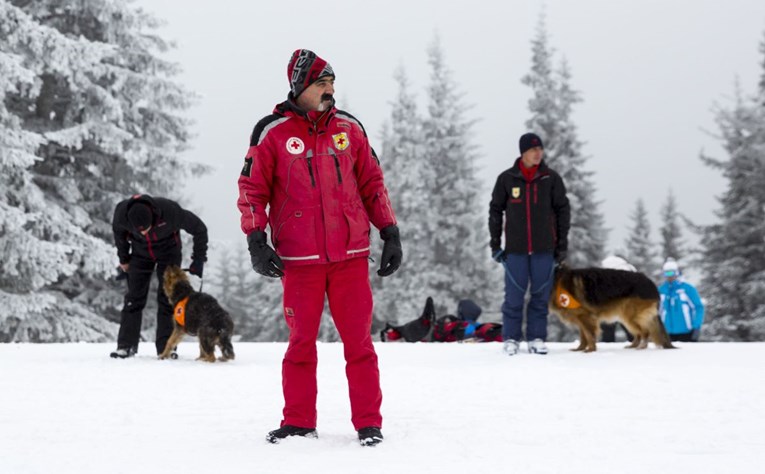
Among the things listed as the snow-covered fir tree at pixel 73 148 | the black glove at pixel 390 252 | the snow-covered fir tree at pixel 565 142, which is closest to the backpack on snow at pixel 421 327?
the snow-covered fir tree at pixel 73 148

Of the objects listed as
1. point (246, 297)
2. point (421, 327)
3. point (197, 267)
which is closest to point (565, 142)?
point (421, 327)

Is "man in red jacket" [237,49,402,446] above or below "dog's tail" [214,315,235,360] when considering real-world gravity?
above

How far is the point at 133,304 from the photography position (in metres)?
7.83

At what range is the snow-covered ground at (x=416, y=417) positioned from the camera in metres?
3.26

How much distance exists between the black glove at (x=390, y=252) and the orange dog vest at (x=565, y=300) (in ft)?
15.0

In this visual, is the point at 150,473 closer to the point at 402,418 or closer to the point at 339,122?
the point at 402,418

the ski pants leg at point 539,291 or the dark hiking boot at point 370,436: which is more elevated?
the ski pants leg at point 539,291

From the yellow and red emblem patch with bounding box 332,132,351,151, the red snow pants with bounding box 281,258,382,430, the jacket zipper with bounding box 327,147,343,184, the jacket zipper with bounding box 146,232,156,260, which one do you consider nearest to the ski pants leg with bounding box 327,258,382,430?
the red snow pants with bounding box 281,258,382,430

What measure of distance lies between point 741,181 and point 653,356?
2402cm

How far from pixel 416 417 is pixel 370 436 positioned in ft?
2.62

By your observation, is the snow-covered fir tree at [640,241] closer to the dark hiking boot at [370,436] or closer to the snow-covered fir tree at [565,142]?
the snow-covered fir tree at [565,142]

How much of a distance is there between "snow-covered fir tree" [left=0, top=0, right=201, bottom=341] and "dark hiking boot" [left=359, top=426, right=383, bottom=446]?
1308 cm

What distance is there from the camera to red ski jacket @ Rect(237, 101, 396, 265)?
12.5ft

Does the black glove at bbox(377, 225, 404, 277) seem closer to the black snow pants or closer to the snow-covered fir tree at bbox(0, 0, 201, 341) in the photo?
the black snow pants
